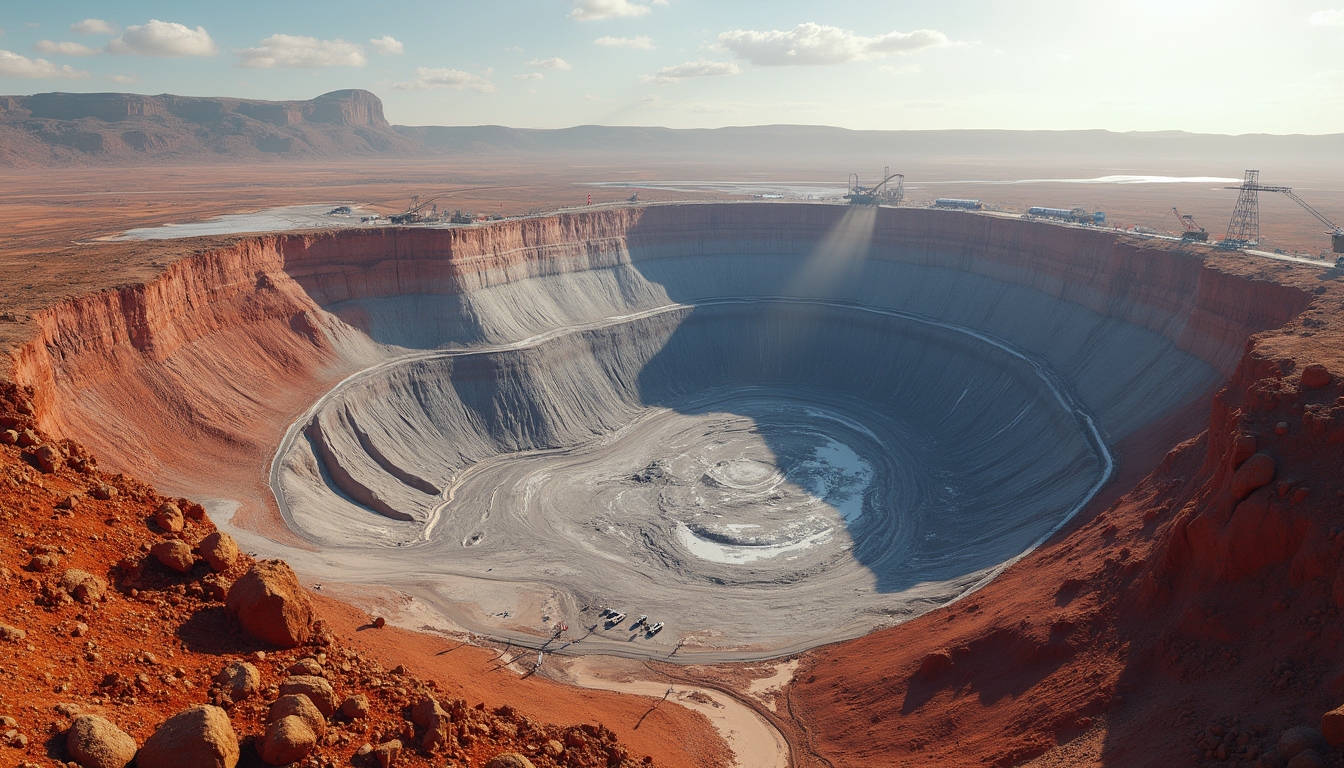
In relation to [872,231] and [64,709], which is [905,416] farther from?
[64,709]

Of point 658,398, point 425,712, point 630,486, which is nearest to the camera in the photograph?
point 425,712

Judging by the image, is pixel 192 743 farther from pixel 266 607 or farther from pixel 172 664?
pixel 266 607

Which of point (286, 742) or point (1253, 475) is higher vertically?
point (1253, 475)

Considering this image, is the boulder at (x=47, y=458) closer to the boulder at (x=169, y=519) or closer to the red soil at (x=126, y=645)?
the red soil at (x=126, y=645)

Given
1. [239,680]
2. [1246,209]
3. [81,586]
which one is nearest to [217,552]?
[81,586]

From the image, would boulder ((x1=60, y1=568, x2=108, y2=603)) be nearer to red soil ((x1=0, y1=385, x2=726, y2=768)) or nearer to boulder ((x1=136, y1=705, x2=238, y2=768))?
red soil ((x1=0, y1=385, x2=726, y2=768))

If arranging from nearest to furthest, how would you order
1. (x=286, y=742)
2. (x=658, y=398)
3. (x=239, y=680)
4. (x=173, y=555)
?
(x=286, y=742) → (x=239, y=680) → (x=173, y=555) → (x=658, y=398)

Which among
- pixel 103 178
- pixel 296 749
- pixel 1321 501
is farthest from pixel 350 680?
pixel 103 178
